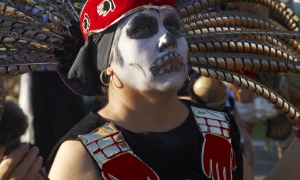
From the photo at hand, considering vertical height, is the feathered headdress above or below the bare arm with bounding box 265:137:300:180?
above

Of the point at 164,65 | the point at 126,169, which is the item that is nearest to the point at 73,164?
the point at 126,169

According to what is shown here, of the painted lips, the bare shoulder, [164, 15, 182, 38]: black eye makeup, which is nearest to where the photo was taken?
the bare shoulder

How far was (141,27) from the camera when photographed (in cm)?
294

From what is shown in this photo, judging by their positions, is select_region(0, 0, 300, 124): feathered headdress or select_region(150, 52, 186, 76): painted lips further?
select_region(0, 0, 300, 124): feathered headdress

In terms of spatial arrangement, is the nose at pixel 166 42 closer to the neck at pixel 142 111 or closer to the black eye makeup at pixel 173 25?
the black eye makeup at pixel 173 25

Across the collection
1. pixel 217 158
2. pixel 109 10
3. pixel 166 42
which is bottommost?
pixel 217 158

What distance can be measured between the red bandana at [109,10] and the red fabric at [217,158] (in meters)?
0.57

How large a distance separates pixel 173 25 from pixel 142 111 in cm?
37

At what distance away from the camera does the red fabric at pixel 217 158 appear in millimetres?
2955

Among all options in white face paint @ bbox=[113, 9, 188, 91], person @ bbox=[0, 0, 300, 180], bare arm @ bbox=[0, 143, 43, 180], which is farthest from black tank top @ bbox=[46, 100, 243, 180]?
bare arm @ bbox=[0, 143, 43, 180]

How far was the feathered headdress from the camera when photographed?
3137 millimetres

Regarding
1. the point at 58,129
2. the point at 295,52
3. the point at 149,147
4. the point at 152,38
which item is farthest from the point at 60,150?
the point at 58,129

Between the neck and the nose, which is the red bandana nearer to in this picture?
the nose

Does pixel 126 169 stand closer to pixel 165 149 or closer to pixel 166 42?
pixel 165 149
